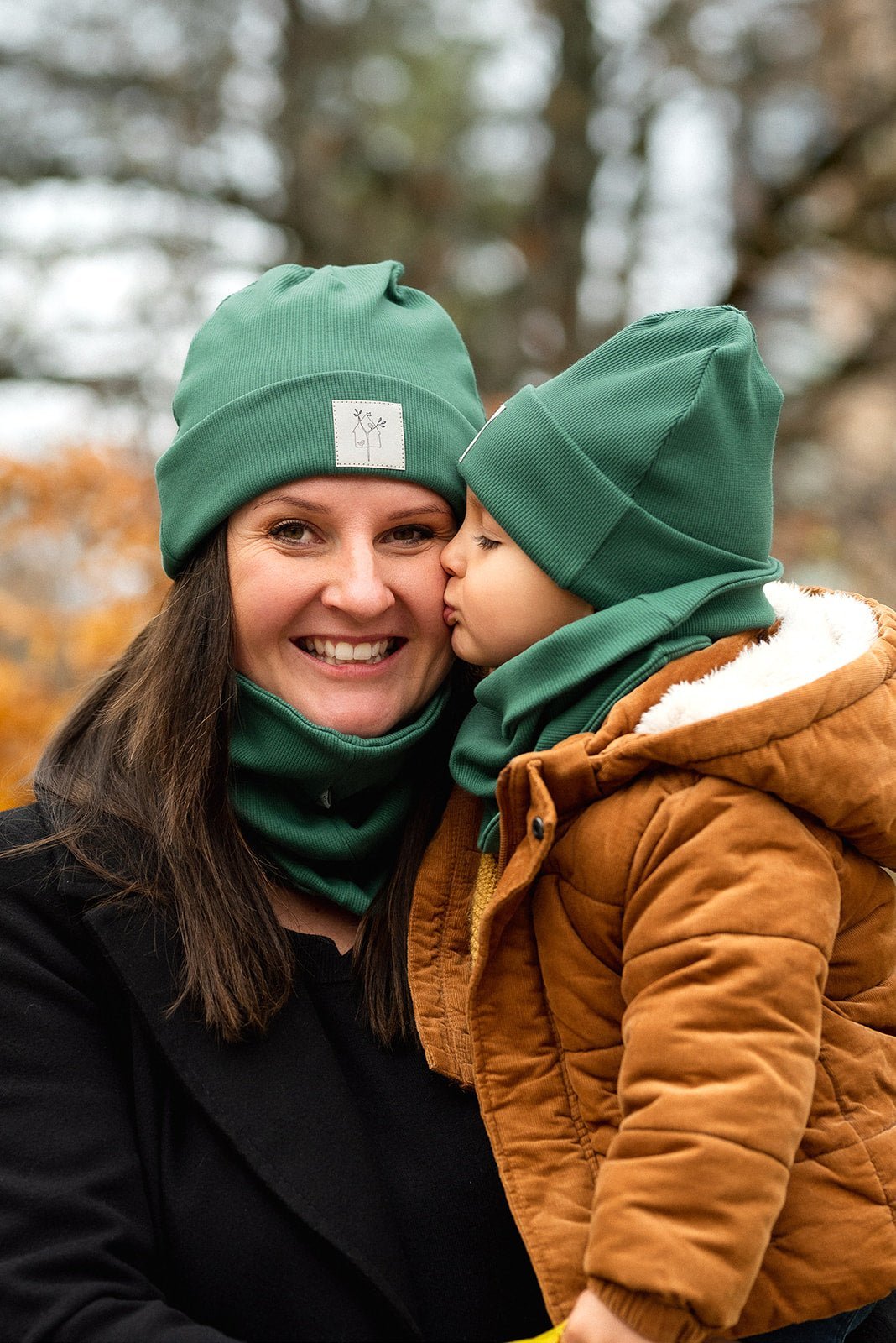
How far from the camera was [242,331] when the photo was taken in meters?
2.38

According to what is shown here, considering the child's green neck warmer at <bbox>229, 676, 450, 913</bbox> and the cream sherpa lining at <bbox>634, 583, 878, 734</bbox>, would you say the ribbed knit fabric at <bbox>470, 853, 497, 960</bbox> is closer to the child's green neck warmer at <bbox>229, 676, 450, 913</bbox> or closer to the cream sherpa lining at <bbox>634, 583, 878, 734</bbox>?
the child's green neck warmer at <bbox>229, 676, 450, 913</bbox>

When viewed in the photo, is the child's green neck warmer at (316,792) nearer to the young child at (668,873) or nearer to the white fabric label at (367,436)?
the young child at (668,873)

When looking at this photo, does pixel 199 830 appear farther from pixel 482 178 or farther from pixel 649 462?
pixel 482 178

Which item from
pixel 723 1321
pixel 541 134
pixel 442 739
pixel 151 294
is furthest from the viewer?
pixel 541 134

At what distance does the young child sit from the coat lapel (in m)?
0.20

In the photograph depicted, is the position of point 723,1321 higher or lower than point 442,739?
lower

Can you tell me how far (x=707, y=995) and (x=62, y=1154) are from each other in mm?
916

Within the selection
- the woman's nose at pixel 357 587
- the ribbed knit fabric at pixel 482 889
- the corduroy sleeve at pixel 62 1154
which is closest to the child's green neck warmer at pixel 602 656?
the ribbed knit fabric at pixel 482 889

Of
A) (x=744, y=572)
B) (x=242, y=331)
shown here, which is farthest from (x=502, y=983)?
(x=242, y=331)

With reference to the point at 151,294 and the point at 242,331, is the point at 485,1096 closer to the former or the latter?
the point at 242,331

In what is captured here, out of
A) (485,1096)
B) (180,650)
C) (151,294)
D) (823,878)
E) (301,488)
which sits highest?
(151,294)

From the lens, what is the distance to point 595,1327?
1690mm

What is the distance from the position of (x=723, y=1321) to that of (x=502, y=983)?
56 cm

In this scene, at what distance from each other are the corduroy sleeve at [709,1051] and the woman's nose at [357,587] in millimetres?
635
